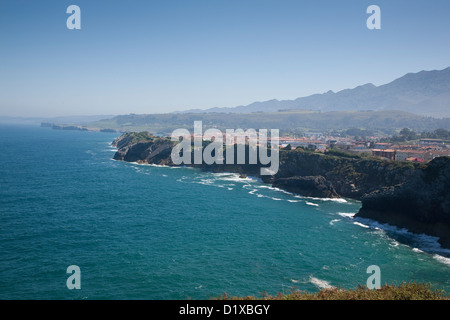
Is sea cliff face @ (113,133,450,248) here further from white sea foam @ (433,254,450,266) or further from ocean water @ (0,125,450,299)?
white sea foam @ (433,254,450,266)

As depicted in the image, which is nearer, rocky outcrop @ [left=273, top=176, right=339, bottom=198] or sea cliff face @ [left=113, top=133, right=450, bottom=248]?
sea cliff face @ [left=113, top=133, right=450, bottom=248]

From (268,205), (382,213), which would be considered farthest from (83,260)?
(382,213)

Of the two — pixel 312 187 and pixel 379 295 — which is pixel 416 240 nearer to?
pixel 379 295

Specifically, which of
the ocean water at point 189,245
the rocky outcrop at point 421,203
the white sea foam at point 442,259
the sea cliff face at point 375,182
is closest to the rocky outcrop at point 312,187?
the sea cliff face at point 375,182

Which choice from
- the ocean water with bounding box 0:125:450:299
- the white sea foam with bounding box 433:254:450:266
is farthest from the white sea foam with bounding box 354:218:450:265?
the ocean water with bounding box 0:125:450:299

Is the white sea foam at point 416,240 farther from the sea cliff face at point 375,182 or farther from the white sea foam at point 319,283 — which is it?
the white sea foam at point 319,283

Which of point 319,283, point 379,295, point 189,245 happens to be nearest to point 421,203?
point 319,283
